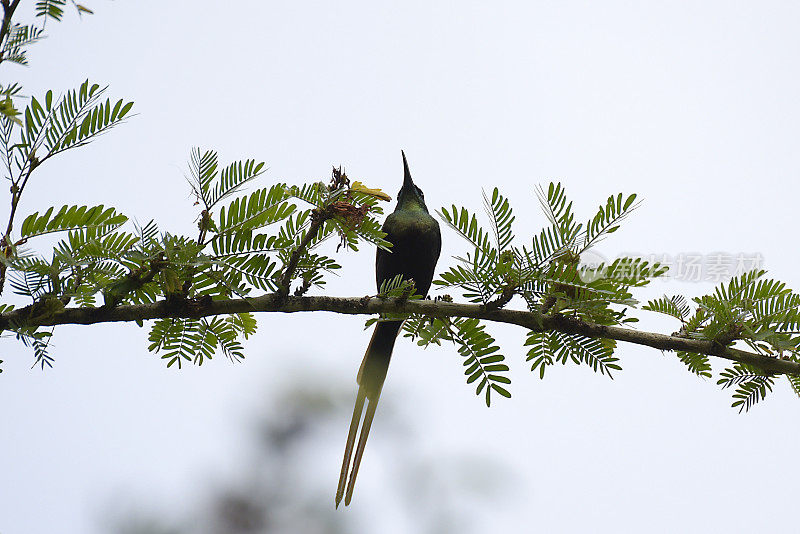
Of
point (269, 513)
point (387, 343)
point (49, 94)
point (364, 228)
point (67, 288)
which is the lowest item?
point (269, 513)

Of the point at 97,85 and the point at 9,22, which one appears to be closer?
the point at 9,22

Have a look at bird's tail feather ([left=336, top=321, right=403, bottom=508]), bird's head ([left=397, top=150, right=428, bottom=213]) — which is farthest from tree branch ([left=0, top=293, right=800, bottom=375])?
bird's head ([left=397, top=150, right=428, bottom=213])

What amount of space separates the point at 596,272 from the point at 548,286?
140 millimetres

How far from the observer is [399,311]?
1.95 m

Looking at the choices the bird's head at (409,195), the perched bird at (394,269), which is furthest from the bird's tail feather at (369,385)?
the bird's head at (409,195)

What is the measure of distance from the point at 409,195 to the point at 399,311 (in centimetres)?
178

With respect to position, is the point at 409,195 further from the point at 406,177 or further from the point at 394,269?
the point at 394,269

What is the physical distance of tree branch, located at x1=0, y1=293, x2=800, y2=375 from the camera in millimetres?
1916

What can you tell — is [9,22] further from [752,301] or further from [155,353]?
[752,301]

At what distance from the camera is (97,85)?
77.8 inches

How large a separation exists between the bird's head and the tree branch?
1.65 meters

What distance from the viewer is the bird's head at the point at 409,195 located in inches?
142

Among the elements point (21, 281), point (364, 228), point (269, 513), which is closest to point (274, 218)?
point (364, 228)

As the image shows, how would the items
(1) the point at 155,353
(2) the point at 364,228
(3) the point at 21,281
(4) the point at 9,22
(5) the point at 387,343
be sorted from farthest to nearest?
(5) the point at 387,343
(1) the point at 155,353
(2) the point at 364,228
(3) the point at 21,281
(4) the point at 9,22
